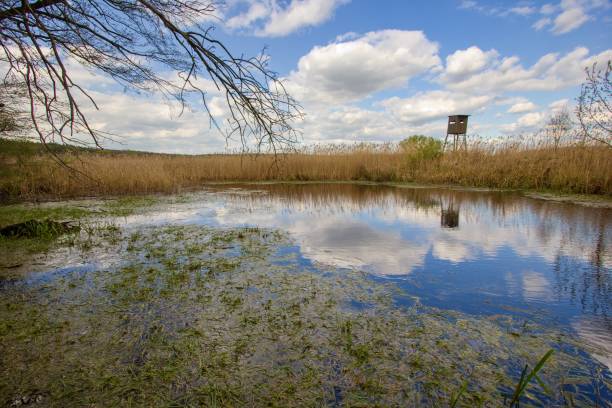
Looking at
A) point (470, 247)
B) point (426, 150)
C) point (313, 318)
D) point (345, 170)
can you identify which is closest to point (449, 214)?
point (470, 247)

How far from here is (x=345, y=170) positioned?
15000 millimetres

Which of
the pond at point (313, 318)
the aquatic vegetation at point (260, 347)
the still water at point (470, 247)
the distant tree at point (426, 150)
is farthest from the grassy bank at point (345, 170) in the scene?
the aquatic vegetation at point (260, 347)

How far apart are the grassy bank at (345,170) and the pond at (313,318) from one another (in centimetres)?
307

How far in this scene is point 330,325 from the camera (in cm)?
223

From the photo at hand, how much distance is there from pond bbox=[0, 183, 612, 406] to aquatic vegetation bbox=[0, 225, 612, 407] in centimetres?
1

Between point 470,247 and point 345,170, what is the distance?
10948 mm

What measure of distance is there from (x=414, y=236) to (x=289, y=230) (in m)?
1.87

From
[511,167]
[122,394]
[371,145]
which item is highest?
[371,145]

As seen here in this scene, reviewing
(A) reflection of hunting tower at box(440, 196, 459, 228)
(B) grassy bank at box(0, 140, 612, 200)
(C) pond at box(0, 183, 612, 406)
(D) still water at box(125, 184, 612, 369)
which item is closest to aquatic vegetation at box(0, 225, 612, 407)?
(C) pond at box(0, 183, 612, 406)

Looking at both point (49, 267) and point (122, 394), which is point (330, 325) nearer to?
point (122, 394)

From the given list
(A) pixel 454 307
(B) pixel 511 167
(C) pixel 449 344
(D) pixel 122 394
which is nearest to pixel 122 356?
(D) pixel 122 394

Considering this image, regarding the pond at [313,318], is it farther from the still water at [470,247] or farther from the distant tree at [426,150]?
the distant tree at [426,150]

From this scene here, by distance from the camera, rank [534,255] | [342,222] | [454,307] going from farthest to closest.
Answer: [342,222]
[534,255]
[454,307]

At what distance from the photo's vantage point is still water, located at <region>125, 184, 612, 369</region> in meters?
2.58
